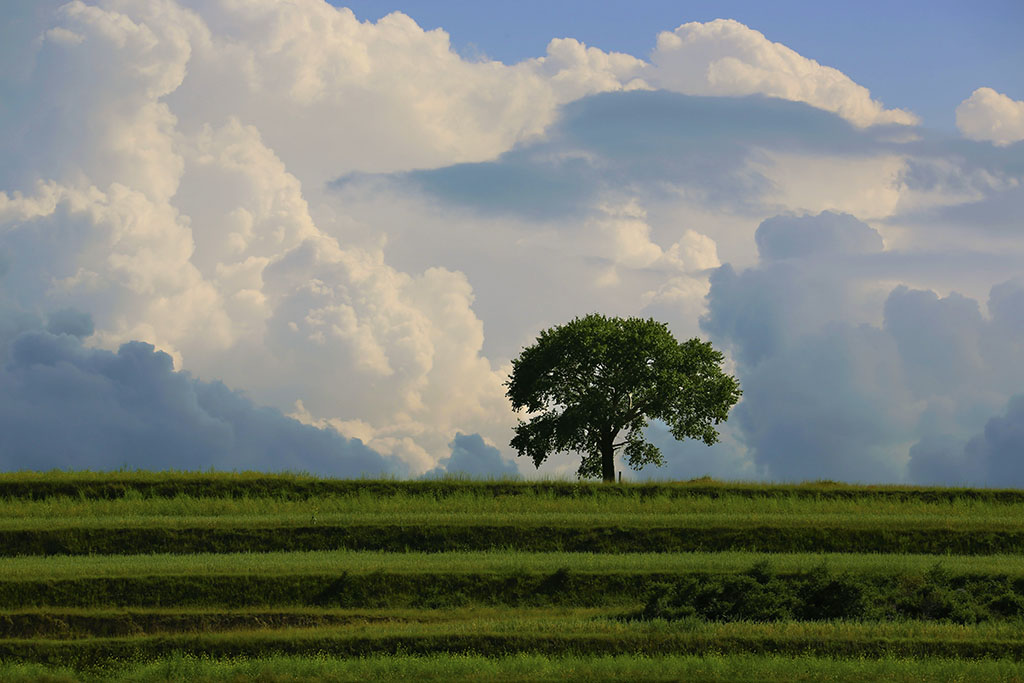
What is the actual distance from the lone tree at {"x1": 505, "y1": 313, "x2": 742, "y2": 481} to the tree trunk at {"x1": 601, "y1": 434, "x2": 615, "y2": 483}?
46 millimetres

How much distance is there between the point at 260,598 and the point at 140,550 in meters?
6.93

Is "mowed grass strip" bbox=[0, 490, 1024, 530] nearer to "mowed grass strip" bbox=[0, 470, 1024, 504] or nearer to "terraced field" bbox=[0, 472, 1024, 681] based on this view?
"terraced field" bbox=[0, 472, 1024, 681]

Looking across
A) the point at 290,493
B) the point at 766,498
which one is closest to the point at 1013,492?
the point at 766,498

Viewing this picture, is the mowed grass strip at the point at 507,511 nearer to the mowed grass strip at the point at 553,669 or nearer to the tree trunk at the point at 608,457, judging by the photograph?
the mowed grass strip at the point at 553,669

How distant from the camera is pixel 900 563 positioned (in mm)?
25609

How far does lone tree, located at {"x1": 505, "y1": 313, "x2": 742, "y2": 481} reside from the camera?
47844 mm

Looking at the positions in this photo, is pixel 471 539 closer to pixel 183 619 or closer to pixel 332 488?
pixel 332 488

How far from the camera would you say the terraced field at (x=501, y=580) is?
60.1ft

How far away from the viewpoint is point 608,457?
1901 inches

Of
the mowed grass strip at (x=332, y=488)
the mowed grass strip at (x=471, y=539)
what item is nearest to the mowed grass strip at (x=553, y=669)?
the mowed grass strip at (x=471, y=539)

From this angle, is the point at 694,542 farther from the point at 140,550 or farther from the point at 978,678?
the point at 140,550

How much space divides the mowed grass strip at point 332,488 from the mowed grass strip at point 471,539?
5986mm

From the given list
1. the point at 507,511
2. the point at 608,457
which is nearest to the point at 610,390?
the point at 608,457

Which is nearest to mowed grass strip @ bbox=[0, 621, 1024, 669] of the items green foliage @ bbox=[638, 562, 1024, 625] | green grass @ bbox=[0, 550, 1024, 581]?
green foliage @ bbox=[638, 562, 1024, 625]
